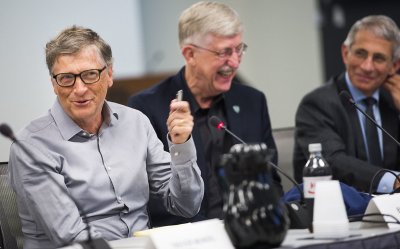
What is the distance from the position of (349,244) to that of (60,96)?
108cm

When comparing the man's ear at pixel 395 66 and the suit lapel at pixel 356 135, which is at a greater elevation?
the man's ear at pixel 395 66

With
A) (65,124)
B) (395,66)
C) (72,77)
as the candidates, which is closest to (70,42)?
(72,77)

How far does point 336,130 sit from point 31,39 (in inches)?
62.8

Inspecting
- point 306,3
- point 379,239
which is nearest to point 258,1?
point 306,3

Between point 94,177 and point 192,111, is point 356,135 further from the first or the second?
point 94,177

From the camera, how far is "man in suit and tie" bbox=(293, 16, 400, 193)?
3.48 metres

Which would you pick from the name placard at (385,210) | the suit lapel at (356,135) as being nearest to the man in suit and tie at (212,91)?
the suit lapel at (356,135)

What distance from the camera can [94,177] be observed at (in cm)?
248

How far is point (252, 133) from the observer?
3.32m

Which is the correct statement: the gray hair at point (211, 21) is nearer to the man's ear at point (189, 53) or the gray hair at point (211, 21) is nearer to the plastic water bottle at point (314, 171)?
the man's ear at point (189, 53)

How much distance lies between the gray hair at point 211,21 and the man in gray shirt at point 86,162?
744mm

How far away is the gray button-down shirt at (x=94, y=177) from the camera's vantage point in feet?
7.65

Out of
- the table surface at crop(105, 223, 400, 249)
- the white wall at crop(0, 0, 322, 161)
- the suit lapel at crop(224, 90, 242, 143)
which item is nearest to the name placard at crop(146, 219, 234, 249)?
the table surface at crop(105, 223, 400, 249)

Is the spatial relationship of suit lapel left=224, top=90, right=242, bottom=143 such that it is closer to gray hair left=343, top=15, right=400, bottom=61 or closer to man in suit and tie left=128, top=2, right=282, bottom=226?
man in suit and tie left=128, top=2, right=282, bottom=226
